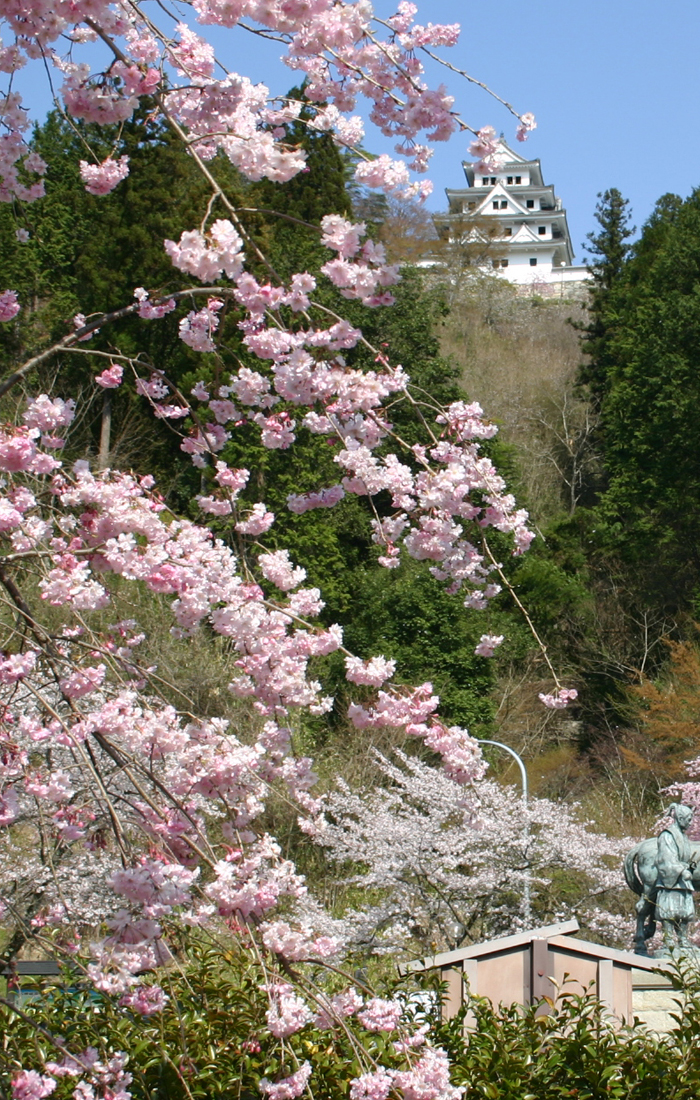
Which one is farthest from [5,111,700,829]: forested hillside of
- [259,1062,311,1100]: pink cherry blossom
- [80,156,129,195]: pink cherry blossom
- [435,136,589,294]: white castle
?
[435,136,589,294]: white castle

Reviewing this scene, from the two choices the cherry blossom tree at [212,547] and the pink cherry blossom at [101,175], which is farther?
the pink cherry blossom at [101,175]

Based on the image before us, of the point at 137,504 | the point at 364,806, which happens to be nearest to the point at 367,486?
the point at 137,504

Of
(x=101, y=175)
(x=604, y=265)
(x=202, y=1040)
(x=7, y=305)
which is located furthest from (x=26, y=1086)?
(x=604, y=265)

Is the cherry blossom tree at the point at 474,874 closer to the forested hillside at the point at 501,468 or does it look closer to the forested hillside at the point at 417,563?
the forested hillside at the point at 417,563

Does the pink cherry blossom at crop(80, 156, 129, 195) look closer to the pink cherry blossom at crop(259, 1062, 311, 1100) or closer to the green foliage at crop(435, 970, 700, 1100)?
the pink cherry blossom at crop(259, 1062, 311, 1100)

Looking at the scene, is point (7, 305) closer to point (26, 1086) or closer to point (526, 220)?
point (26, 1086)

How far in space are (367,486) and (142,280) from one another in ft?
51.9

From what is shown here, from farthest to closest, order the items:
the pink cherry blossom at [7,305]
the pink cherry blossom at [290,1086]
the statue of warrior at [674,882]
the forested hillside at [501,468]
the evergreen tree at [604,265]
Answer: the evergreen tree at [604,265]
the forested hillside at [501,468]
the statue of warrior at [674,882]
the pink cherry blossom at [7,305]
the pink cherry blossom at [290,1086]

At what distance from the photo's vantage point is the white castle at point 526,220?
43.1 meters

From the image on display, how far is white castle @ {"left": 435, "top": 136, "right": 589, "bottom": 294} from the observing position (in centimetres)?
4306

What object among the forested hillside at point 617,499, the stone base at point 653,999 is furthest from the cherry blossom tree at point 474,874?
the forested hillside at point 617,499

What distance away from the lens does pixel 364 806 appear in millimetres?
11180

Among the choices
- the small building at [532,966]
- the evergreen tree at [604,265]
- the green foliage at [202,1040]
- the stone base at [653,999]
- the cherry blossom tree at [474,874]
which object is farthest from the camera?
the evergreen tree at [604,265]

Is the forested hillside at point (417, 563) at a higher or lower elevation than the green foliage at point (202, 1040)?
higher
